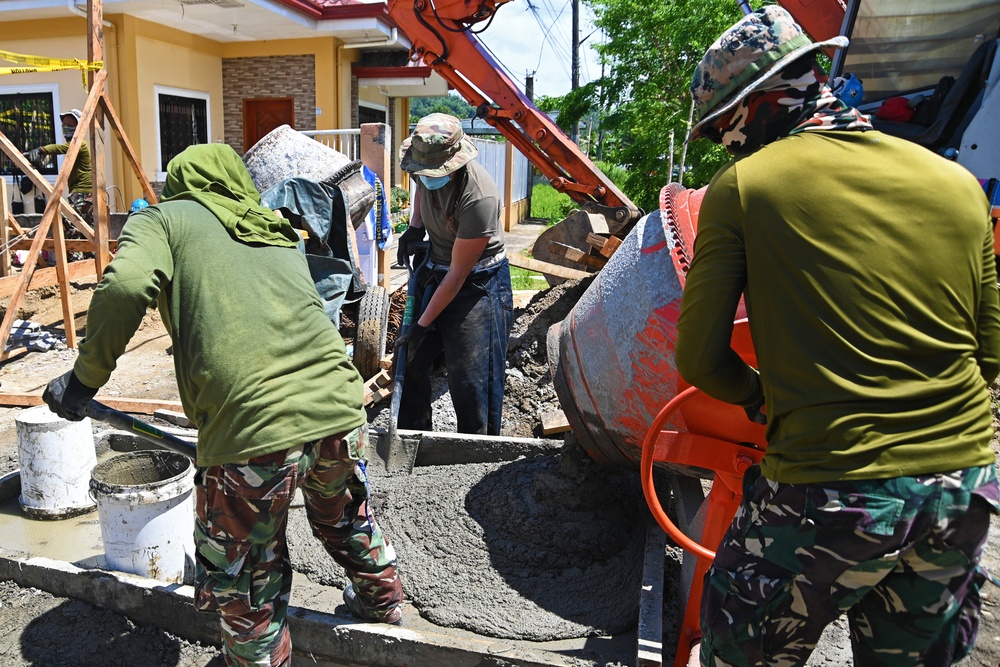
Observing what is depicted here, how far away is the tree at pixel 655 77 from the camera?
9.53 m

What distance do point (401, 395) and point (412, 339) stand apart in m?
0.35

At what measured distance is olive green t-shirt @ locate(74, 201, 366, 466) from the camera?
7.07 ft

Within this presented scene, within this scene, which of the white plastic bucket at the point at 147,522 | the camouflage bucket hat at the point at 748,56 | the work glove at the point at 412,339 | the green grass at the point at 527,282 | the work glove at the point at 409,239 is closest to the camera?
the camouflage bucket hat at the point at 748,56

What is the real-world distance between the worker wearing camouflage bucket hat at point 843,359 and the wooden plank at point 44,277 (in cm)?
622

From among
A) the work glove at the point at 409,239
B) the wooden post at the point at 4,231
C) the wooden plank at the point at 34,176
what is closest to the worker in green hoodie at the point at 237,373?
the work glove at the point at 409,239

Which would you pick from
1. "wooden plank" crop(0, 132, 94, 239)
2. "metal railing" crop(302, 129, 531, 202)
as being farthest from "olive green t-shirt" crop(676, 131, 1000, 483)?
"metal railing" crop(302, 129, 531, 202)

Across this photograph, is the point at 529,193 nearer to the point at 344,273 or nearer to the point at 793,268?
the point at 344,273

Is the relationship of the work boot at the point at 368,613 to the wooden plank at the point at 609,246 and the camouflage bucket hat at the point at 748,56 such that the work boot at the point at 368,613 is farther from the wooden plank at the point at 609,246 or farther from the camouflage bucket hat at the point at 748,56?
the wooden plank at the point at 609,246

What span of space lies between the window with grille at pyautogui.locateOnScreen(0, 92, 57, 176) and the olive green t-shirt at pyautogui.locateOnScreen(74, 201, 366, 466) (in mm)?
10973

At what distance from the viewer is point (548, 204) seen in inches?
906

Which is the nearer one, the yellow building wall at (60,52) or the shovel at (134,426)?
the shovel at (134,426)

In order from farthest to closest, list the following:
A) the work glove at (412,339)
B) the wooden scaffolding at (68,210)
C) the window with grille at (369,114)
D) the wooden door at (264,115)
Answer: the window with grille at (369,114), the wooden door at (264,115), the wooden scaffolding at (68,210), the work glove at (412,339)

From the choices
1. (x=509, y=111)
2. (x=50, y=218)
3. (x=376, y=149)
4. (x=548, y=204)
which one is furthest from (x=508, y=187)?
(x=50, y=218)

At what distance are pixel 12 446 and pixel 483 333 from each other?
9.79ft
